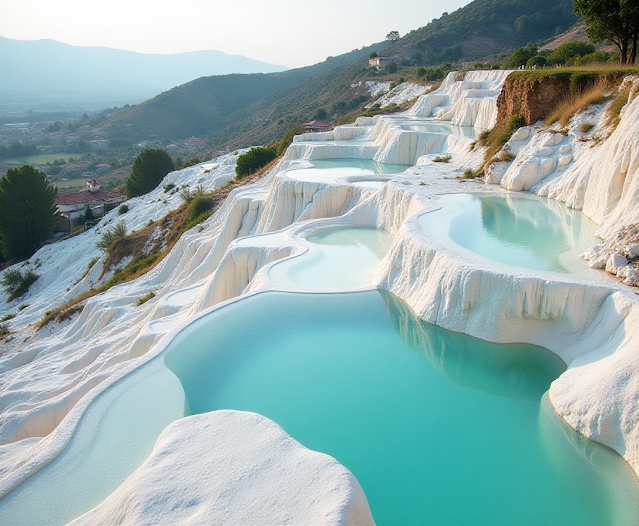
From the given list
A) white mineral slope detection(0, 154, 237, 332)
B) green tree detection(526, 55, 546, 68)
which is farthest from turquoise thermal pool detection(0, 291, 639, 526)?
green tree detection(526, 55, 546, 68)

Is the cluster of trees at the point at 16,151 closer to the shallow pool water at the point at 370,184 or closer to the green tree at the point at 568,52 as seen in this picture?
the green tree at the point at 568,52

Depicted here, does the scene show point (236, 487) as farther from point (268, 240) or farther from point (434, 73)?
point (434, 73)

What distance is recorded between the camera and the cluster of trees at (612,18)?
1600cm

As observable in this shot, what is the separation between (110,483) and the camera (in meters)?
5.45

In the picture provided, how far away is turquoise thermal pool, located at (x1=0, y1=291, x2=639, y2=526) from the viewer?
5254 mm

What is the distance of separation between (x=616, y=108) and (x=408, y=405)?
10.3 meters

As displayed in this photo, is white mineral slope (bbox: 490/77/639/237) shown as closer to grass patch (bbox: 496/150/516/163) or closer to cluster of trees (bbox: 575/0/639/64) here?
grass patch (bbox: 496/150/516/163)

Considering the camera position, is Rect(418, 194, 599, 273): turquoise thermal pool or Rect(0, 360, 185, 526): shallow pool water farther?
Rect(418, 194, 599, 273): turquoise thermal pool

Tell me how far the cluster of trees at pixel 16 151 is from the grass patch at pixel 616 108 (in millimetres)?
95143

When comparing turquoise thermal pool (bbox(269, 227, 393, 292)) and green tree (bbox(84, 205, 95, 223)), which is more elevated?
turquoise thermal pool (bbox(269, 227, 393, 292))

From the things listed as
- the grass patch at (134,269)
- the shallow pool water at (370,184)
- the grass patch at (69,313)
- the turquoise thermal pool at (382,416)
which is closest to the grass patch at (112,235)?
the grass patch at (134,269)

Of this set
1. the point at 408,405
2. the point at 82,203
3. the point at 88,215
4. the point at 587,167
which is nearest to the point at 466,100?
the point at 587,167

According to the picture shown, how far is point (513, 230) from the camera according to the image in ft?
36.1

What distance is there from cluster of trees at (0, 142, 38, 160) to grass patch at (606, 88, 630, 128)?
95.1m
